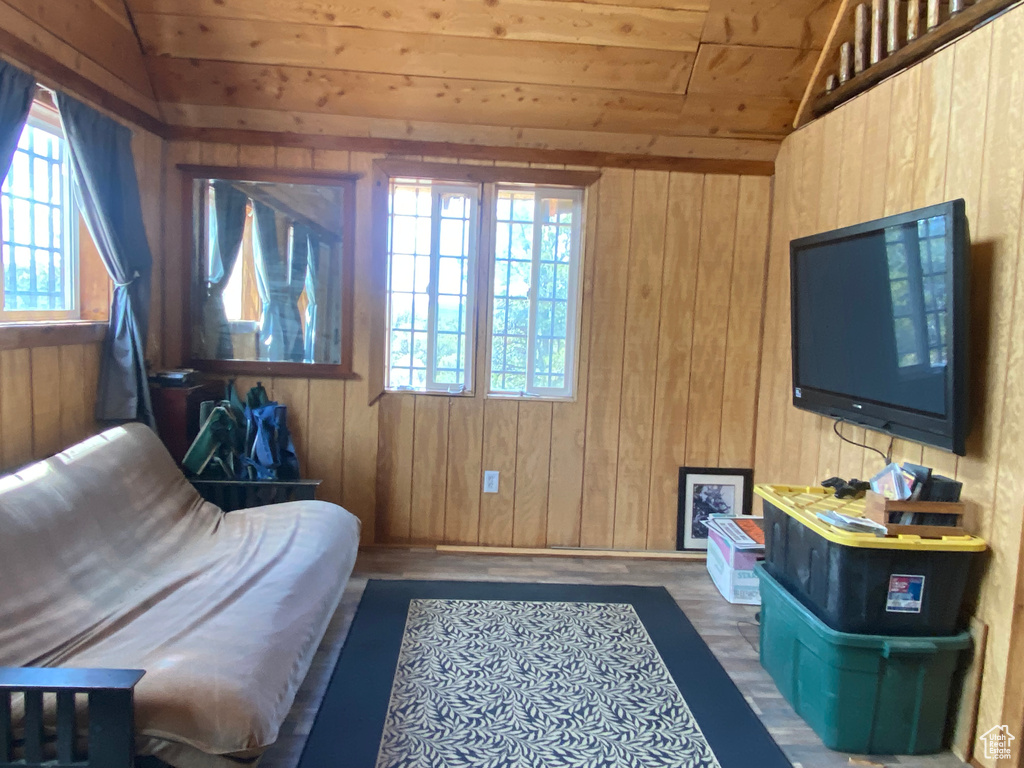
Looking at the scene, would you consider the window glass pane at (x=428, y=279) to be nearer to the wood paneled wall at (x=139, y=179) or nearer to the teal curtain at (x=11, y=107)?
the wood paneled wall at (x=139, y=179)

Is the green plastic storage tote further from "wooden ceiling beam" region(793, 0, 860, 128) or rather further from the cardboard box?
"wooden ceiling beam" region(793, 0, 860, 128)

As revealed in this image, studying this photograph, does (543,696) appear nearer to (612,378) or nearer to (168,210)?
(612,378)

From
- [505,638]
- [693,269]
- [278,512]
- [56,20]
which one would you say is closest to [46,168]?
[56,20]

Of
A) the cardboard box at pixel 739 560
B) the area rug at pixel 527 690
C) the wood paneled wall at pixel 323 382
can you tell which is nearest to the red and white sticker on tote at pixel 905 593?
the area rug at pixel 527 690

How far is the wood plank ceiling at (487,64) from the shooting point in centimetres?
295

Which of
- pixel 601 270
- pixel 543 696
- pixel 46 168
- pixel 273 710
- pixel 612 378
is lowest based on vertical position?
pixel 543 696

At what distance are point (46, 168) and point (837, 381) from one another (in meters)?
3.12

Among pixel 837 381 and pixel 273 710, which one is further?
pixel 837 381

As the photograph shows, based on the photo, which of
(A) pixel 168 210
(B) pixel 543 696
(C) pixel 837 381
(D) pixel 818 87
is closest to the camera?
(B) pixel 543 696

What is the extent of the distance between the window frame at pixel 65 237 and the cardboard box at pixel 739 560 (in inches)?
113

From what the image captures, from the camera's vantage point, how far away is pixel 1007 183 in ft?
6.55

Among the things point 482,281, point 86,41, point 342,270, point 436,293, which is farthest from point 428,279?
point 86,41

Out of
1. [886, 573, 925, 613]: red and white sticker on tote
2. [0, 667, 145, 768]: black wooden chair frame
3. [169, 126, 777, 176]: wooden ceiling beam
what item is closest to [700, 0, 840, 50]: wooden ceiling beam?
[169, 126, 777, 176]: wooden ceiling beam

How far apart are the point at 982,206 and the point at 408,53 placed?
2294 mm
